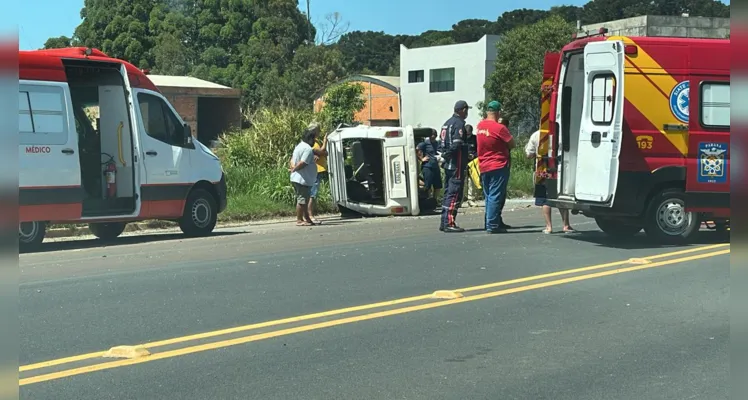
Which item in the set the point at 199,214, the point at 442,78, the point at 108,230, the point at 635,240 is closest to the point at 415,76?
the point at 442,78

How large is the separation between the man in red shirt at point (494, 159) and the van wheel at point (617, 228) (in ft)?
4.84

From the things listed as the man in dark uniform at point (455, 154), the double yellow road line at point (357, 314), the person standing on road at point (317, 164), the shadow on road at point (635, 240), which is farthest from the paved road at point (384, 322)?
the person standing on road at point (317, 164)

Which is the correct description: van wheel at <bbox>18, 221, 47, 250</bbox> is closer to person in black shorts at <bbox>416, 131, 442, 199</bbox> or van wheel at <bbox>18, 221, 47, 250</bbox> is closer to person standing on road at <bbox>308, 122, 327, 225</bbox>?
person standing on road at <bbox>308, 122, 327, 225</bbox>

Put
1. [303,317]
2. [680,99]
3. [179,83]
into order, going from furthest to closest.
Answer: [179,83] → [680,99] → [303,317]

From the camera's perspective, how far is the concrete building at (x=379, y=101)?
5750 centimetres

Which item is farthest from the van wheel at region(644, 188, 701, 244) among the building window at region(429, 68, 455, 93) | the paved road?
the building window at region(429, 68, 455, 93)

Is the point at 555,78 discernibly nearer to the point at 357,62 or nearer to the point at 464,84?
the point at 464,84

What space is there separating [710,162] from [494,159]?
295cm

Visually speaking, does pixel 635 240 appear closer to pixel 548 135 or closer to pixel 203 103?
pixel 548 135

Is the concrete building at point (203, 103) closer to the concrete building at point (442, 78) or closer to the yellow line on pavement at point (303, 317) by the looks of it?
the concrete building at point (442, 78)

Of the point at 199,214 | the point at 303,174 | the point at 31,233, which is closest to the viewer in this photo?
the point at 31,233

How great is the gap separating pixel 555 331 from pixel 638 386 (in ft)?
4.57

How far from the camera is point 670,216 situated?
11.6 m

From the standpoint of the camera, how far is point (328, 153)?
17734mm
